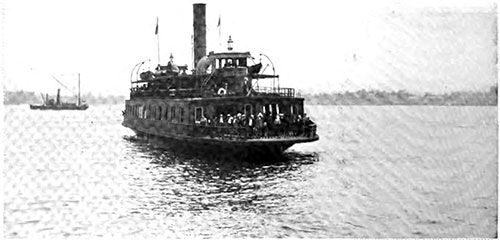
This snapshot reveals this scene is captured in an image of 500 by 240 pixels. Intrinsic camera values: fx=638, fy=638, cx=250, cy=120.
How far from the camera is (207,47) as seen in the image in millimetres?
7785

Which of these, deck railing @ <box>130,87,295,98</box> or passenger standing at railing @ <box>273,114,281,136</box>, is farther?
passenger standing at railing @ <box>273,114,281,136</box>

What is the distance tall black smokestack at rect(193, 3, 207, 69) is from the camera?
6.05 m

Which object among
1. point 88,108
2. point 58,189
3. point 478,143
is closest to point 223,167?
point 88,108

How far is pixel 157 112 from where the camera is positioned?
393 inches

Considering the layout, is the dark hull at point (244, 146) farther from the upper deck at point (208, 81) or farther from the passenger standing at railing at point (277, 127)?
the upper deck at point (208, 81)

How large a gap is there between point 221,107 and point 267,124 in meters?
0.77

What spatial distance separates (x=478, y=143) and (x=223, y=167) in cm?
Result: 325


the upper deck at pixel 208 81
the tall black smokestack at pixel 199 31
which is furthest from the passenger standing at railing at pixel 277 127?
the tall black smokestack at pixel 199 31

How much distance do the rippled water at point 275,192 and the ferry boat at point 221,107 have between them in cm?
137

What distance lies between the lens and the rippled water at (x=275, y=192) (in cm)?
551

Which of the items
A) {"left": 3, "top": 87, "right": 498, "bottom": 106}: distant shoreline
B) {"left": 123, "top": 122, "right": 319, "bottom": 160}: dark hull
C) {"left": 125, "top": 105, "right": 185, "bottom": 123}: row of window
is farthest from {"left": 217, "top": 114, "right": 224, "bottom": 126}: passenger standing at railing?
{"left": 3, "top": 87, "right": 498, "bottom": 106}: distant shoreline

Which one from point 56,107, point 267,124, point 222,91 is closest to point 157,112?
point 222,91

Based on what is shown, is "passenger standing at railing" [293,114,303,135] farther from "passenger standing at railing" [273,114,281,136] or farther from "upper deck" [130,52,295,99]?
"upper deck" [130,52,295,99]

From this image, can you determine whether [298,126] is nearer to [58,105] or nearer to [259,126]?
[259,126]
